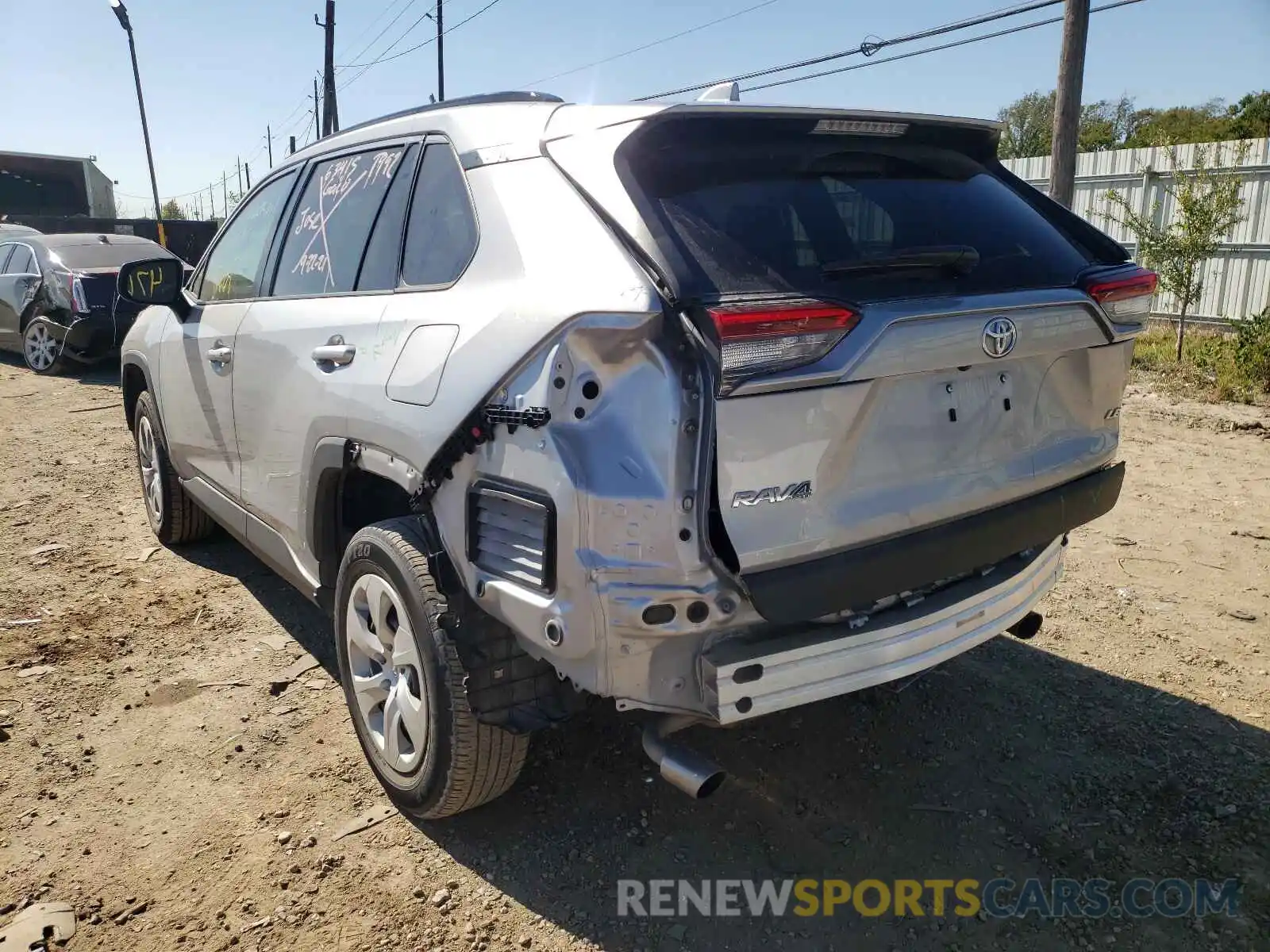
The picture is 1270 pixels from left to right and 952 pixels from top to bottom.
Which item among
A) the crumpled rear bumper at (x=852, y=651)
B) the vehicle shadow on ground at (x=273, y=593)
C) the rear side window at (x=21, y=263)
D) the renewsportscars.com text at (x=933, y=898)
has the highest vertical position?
the rear side window at (x=21, y=263)

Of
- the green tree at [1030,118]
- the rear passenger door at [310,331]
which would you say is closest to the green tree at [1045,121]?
the green tree at [1030,118]

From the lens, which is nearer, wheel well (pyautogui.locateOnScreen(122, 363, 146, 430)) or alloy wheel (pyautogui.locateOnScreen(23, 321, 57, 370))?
wheel well (pyautogui.locateOnScreen(122, 363, 146, 430))

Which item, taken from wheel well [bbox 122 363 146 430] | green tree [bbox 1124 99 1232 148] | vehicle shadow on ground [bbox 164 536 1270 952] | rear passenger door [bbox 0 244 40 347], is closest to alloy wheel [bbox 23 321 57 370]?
rear passenger door [bbox 0 244 40 347]

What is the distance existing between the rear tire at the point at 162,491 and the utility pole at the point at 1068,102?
9704mm

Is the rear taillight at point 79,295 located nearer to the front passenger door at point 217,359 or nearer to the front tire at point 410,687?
the front passenger door at point 217,359

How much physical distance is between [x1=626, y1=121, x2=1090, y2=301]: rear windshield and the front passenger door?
216cm

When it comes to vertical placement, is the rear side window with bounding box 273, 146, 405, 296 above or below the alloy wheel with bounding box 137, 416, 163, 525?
above

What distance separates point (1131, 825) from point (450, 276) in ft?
8.22

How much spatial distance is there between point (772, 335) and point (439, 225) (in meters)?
1.21

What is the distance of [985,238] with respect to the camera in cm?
259

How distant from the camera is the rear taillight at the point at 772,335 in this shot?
76.0 inches

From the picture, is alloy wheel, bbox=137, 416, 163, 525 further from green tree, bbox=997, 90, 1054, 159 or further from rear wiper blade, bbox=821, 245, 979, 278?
green tree, bbox=997, 90, 1054, 159

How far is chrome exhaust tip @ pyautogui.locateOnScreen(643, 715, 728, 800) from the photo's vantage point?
2.15 meters

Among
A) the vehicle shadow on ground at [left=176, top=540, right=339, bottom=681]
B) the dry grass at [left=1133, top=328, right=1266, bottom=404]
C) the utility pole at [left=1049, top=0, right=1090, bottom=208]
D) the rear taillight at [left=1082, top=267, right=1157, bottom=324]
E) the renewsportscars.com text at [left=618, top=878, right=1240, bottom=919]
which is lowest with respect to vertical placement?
the renewsportscars.com text at [left=618, top=878, right=1240, bottom=919]
